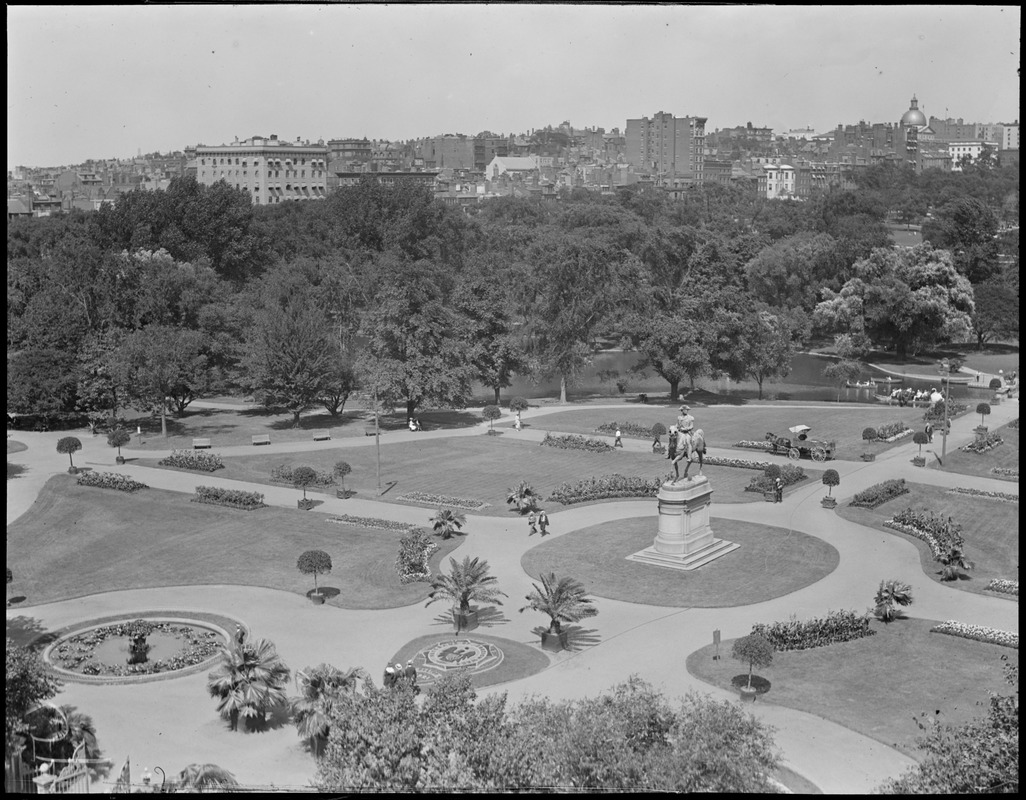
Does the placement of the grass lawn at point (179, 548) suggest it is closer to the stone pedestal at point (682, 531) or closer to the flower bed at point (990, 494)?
the stone pedestal at point (682, 531)

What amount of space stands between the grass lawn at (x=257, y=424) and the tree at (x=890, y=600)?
30.1m

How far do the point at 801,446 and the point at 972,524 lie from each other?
11.0m

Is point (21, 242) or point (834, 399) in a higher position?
point (21, 242)

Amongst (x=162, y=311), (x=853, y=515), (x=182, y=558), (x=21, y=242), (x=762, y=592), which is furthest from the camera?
(x=21, y=242)

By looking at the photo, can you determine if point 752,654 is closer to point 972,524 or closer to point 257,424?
point 972,524

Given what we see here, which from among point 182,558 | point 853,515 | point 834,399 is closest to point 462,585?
point 182,558

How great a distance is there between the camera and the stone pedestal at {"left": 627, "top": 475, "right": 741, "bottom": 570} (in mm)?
34156

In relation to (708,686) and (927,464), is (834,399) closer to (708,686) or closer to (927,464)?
(927,464)

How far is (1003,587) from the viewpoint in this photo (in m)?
31.6

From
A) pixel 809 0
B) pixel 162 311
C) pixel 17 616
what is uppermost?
pixel 809 0

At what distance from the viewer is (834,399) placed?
68250 mm

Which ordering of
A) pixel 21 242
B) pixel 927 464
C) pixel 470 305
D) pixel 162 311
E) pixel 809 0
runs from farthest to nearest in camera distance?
pixel 21 242 < pixel 162 311 < pixel 470 305 < pixel 927 464 < pixel 809 0

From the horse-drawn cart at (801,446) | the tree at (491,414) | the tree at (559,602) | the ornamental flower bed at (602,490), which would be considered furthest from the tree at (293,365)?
the tree at (559,602)

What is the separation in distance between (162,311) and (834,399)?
4137cm
